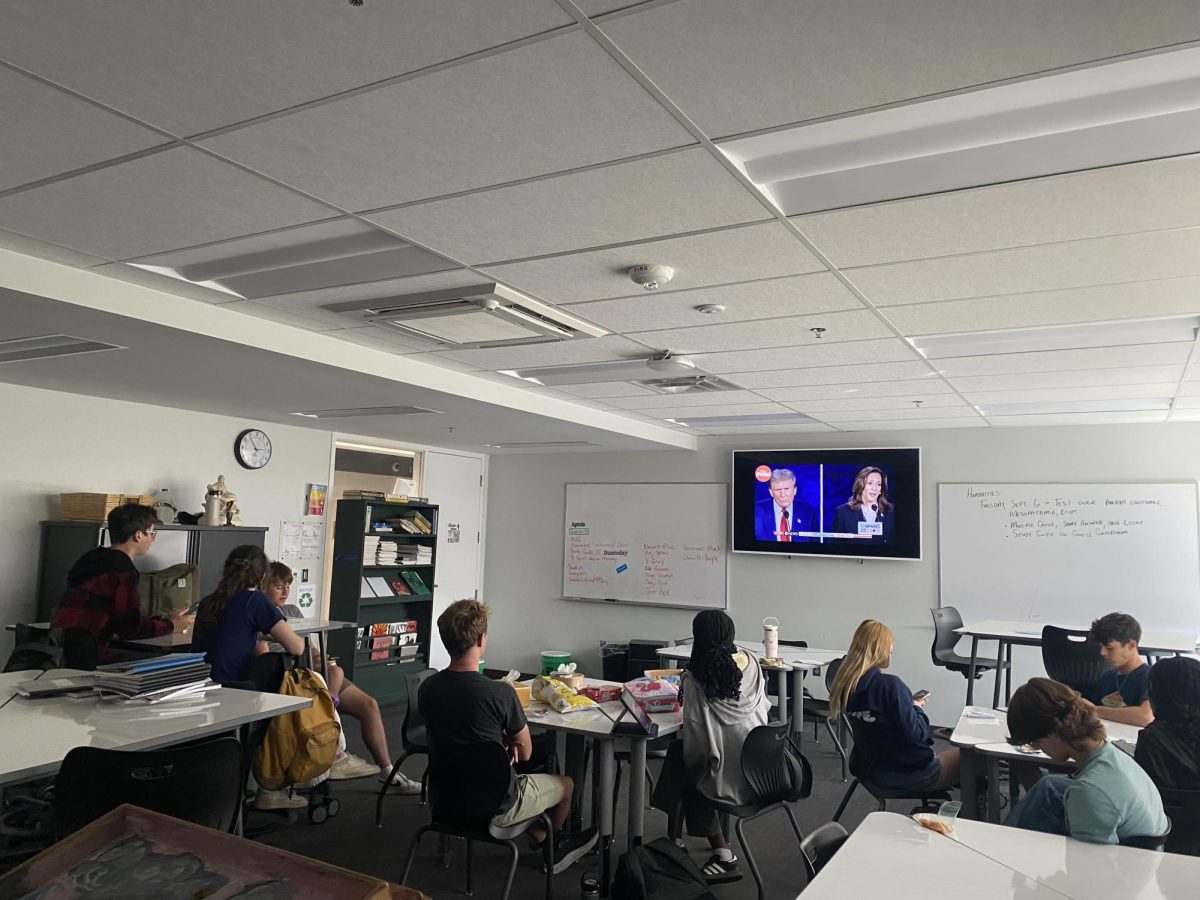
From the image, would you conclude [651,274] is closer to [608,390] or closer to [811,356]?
[811,356]

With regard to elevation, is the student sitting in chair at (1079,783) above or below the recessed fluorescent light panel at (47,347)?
below

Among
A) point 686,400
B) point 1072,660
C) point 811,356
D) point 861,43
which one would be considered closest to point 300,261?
point 861,43

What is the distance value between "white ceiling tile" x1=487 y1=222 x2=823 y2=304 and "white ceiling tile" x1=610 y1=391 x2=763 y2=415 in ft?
8.08

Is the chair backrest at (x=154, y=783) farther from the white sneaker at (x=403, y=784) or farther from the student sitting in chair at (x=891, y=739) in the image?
the student sitting in chair at (x=891, y=739)

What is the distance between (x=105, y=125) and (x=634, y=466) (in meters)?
6.60

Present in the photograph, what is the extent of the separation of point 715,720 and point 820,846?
1.26m

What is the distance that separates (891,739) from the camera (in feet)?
12.2

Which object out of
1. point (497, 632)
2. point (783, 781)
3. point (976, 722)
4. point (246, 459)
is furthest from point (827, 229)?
point (497, 632)

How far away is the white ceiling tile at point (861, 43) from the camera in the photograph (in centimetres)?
152

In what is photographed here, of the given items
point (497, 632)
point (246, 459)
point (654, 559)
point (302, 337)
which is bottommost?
point (497, 632)

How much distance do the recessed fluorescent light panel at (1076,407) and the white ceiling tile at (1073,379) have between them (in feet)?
2.45

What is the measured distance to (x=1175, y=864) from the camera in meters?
2.16

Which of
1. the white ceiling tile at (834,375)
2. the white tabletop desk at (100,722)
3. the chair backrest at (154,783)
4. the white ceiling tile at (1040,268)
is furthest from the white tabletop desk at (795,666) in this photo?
the chair backrest at (154,783)

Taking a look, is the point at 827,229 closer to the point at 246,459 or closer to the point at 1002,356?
the point at 1002,356
